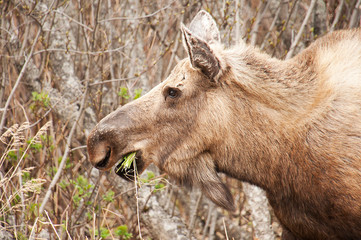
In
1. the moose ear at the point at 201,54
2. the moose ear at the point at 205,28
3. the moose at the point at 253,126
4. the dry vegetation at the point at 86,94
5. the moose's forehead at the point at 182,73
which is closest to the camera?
the moose ear at the point at 201,54

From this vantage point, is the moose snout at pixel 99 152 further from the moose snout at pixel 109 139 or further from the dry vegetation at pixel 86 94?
the dry vegetation at pixel 86 94

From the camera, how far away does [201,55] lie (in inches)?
147

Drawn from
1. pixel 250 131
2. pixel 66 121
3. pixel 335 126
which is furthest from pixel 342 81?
pixel 66 121

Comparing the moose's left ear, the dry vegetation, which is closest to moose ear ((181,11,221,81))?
the moose's left ear

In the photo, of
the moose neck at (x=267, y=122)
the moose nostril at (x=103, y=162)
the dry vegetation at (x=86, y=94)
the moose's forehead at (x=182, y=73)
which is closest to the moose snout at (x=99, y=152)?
the moose nostril at (x=103, y=162)

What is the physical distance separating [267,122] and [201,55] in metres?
0.76

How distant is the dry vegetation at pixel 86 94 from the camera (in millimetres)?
5199

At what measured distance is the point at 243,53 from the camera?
4.12 meters

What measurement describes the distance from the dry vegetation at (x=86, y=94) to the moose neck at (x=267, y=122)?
1.29 meters

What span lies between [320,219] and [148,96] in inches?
66.1

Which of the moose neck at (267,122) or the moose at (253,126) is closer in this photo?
the moose at (253,126)

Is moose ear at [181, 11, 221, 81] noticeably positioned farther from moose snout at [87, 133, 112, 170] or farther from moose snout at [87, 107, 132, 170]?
moose snout at [87, 133, 112, 170]

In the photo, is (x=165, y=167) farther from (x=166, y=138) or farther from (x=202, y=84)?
(x=202, y=84)

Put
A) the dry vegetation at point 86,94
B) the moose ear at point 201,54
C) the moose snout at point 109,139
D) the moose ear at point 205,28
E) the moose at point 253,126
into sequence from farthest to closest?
1. the dry vegetation at point 86,94
2. the moose ear at point 205,28
3. the moose snout at point 109,139
4. the moose at point 253,126
5. the moose ear at point 201,54
